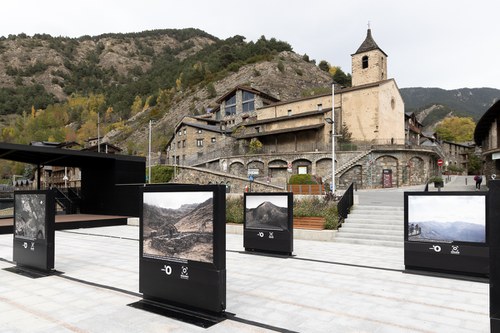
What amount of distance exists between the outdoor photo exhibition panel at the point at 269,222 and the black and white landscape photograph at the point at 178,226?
5163mm

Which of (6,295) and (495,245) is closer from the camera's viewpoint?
(495,245)

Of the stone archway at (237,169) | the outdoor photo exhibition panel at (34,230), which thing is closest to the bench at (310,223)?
the outdoor photo exhibition panel at (34,230)

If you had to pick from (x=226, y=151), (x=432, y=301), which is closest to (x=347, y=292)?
(x=432, y=301)

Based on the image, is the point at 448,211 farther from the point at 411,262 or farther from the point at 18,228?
the point at 18,228

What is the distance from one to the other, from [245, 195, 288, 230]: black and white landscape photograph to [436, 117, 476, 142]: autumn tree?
10363 centimetres

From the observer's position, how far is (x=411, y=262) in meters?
8.72

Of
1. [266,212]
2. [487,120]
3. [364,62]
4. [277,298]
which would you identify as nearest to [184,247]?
[277,298]

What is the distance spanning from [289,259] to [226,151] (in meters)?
42.2

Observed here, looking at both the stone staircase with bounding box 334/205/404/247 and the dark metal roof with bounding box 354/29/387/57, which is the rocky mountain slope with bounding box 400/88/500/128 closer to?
the dark metal roof with bounding box 354/29/387/57

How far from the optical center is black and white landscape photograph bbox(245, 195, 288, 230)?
1073 cm

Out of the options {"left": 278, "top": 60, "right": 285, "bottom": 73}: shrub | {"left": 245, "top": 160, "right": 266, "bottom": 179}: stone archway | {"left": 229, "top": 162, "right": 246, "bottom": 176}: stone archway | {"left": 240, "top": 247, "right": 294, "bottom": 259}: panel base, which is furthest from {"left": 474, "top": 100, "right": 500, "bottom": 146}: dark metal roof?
{"left": 278, "top": 60, "right": 285, "bottom": 73}: shrub

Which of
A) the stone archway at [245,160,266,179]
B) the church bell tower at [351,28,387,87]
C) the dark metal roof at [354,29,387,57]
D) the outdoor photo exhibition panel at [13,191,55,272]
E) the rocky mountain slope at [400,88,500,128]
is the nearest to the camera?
the outdoor photo exhibition panel at [13,191,55,272]

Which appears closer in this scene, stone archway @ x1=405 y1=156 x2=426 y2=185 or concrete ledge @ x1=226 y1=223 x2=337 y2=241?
concrete ledge @ x1=226 y1=223 x2=337 y2=241

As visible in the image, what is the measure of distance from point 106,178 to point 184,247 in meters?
18.6
